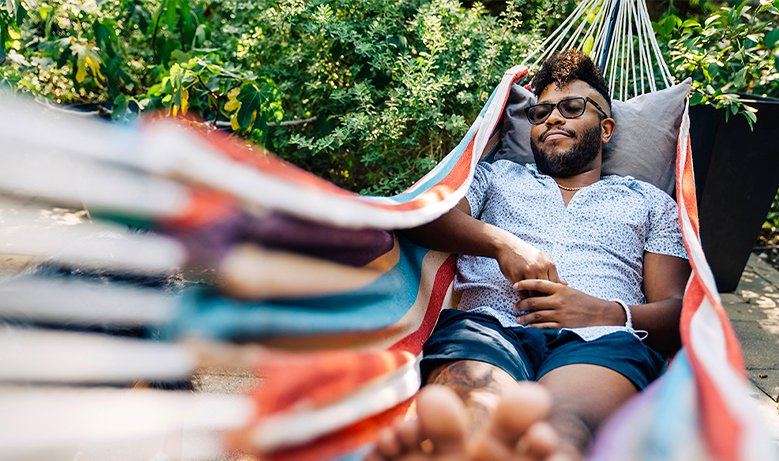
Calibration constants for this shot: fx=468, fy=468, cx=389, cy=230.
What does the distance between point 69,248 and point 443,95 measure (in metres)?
1.95

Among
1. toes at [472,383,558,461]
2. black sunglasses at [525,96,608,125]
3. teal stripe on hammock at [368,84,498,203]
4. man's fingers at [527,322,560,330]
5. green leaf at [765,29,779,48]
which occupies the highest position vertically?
green leaf at [765,29,779,48]

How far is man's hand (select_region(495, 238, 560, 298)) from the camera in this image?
4.53 ft

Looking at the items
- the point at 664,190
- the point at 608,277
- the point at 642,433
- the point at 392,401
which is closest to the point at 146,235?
the point at 392,401

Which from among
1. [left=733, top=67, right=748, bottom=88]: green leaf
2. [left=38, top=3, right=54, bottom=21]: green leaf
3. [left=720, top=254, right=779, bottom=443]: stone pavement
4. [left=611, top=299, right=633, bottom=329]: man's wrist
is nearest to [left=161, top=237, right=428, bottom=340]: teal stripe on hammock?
[left=611, top=299, right=633, bottom=329]: man's wrist

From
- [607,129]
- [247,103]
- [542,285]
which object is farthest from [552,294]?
[247,103]

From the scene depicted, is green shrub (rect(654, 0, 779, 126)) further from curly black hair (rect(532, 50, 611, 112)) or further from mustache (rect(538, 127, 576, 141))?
mustache (rect(538, 127, 576, 141))

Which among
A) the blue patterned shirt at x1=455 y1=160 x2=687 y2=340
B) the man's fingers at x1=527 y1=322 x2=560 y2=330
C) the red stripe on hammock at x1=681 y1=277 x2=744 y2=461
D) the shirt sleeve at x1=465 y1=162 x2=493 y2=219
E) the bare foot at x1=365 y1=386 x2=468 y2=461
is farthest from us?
the shirt sleeve at x1=465 y1=162 x2=493 y2=219

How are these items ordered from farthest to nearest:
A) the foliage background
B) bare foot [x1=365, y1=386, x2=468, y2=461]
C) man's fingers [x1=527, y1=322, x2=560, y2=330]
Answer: the foliage background, man's fingers [x1=527, y1=322, x2=560, y2=330], bare foot [x1=365, y1=386, x2=468, y2=461]

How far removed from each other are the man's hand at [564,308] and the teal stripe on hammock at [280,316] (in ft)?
1.51

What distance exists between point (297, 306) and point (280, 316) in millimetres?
41

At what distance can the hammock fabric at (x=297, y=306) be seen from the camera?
624 millimetres

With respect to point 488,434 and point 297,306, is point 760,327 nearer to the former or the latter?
point 488,434

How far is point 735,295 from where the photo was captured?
2715 mm

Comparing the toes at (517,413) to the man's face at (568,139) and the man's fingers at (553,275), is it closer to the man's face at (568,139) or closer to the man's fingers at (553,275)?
the man's fingers at (553,275)
